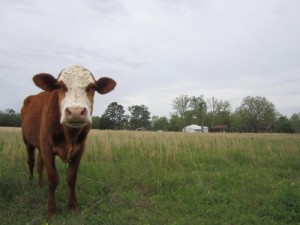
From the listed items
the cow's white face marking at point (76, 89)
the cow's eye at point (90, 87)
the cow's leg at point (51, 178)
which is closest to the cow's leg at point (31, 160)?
the cow's leg at point (51, 178)

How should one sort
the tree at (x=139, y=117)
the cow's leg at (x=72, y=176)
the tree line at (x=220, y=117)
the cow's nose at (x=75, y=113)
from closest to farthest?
the cow's nose at (x=75, y=113), the cow's leg at (x=72, y=176), the tree line at (x=220, y=117), the tree at (x=139, y=117)

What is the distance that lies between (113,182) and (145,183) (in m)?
0.71

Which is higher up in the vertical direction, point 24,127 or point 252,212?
point 24,127

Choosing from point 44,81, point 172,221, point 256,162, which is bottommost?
point 172,221

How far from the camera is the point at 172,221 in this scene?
514 cm

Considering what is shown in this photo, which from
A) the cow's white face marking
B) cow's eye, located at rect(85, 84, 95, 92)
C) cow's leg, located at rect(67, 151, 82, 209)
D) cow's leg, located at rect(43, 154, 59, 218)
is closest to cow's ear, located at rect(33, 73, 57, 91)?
the cow's white face marking

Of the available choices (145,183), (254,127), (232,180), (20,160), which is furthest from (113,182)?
(254,127)

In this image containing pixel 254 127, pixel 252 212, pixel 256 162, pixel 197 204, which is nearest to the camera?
pixel 252 212

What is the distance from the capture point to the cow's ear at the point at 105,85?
5.49 meters

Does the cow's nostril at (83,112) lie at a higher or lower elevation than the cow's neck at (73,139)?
higher

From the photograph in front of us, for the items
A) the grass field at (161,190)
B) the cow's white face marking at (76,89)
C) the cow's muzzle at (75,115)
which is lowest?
the grass field at (161,190)

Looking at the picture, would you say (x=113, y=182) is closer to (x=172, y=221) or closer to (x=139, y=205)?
(x=139, y=205)

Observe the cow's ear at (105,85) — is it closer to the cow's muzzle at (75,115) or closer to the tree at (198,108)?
the cow's muzzle at (75,115)

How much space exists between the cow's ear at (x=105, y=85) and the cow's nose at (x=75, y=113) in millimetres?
1173
